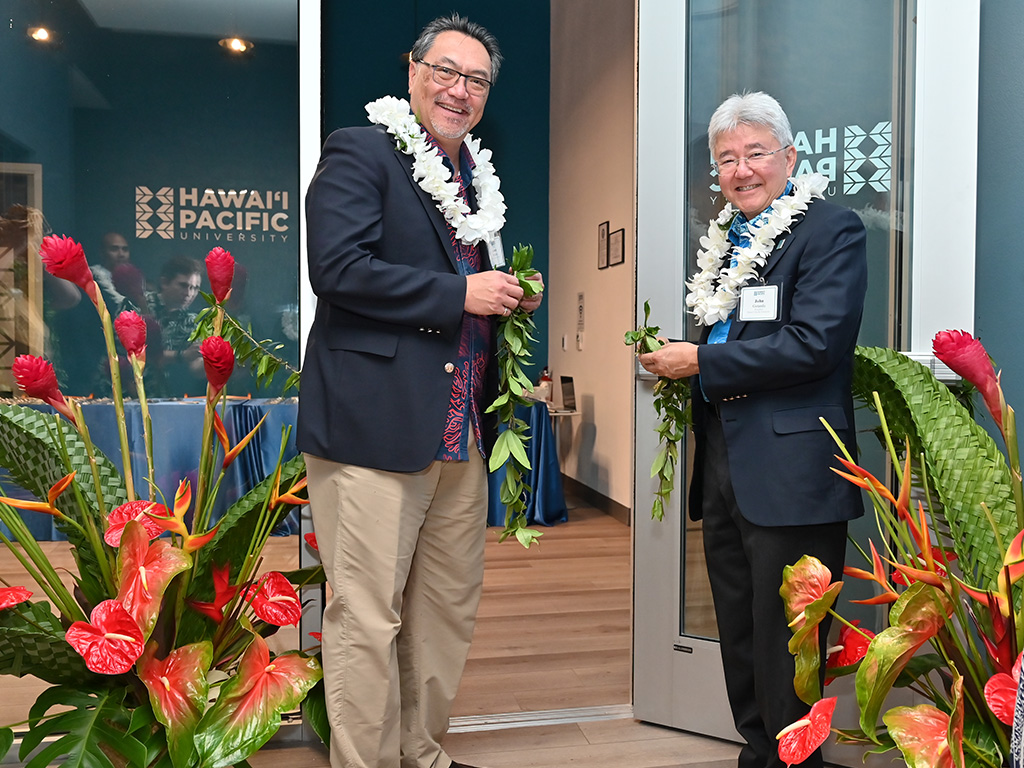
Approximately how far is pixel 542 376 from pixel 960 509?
208 inches

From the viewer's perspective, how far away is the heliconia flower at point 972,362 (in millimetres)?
1355

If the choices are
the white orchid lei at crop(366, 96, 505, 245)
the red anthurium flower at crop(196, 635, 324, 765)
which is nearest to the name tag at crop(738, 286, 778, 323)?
the white orchid lei at crop(366, 96, 505, 245)

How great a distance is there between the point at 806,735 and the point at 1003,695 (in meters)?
0.29

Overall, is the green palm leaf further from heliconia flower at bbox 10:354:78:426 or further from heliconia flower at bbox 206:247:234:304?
heliconia flower at bbox 10:354:78:426

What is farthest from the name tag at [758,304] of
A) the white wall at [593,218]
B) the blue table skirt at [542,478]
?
the blue table skirt at [542,478]

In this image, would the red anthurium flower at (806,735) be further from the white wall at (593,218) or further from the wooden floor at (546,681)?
the white wall at (593,218)

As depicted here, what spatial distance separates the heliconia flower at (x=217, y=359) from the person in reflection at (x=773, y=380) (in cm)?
89

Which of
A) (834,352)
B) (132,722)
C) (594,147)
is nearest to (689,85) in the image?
(834,352)

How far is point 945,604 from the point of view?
143 cm

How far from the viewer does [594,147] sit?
6191 millimetres

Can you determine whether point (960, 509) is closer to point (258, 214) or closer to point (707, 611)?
point (707, 611)

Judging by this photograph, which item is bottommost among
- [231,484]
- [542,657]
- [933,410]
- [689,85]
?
[542,657]

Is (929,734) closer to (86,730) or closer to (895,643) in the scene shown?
(895,643)

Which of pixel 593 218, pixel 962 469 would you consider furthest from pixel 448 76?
pixel 593 218
